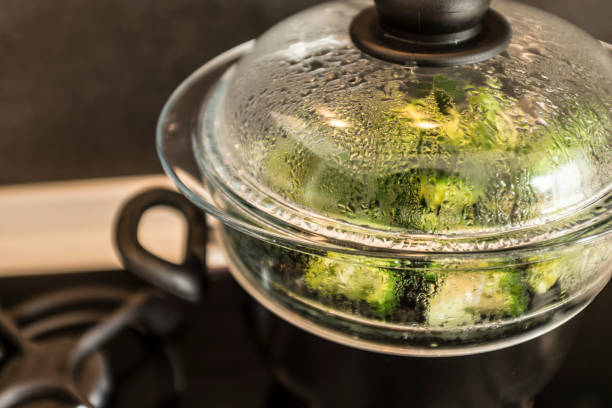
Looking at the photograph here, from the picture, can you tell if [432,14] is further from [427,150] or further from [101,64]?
[101,64]

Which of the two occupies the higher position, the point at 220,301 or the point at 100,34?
the point at 100,34

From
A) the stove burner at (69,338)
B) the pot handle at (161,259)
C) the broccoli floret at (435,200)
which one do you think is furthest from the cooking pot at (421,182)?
the stove burner at (69,338)

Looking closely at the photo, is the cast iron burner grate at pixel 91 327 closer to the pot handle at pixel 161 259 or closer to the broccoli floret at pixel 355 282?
the pot handle at pixel 161 259

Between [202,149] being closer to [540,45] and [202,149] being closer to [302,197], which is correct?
[302,197]

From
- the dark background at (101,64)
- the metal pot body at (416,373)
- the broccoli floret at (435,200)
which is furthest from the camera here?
the dark background at (101,64)

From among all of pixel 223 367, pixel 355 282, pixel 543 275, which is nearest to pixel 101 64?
pixel 223 367

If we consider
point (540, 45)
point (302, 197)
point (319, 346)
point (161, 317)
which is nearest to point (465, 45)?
point (540, 45)

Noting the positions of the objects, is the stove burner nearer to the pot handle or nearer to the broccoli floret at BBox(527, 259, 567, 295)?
the pot handle
